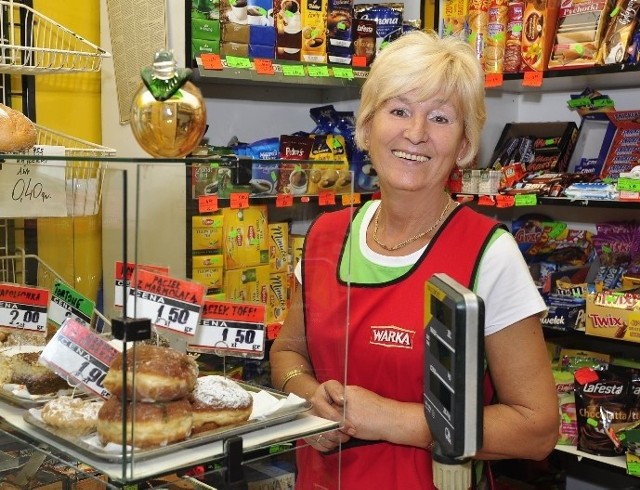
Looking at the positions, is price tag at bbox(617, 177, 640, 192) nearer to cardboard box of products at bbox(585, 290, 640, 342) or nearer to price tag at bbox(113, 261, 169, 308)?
cardboard box of products at bbox(585, 290, 640, 342)

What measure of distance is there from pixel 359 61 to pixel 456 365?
2.53 metres

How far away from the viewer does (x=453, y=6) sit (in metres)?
3.43

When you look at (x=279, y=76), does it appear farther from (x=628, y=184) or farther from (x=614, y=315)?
(x=614, y=315)

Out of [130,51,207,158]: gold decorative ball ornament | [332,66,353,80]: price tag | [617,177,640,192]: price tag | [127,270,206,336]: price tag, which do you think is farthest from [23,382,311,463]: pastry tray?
[332,66,353,80]: price tag

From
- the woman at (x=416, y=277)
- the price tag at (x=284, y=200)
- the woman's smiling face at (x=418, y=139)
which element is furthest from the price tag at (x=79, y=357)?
the woman's smiling face at (x=418, y=139)

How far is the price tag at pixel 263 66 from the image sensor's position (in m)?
2.94

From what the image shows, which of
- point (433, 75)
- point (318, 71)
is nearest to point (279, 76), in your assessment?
point (318, 71)

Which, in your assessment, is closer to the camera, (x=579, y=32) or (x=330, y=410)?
(x=330, y=410)

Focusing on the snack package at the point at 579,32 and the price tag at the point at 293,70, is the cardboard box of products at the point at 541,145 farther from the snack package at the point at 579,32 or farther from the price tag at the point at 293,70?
the price tag at the point at 293,70

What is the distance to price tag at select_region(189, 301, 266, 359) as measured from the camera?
1142 mm

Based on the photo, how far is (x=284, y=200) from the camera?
1206 millimetres

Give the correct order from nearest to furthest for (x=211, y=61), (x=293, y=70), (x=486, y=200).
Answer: (x=211, y=61)
(x=293, y=70)
(x=486, y=200)

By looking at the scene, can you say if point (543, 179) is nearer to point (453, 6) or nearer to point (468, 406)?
point (453, 6)

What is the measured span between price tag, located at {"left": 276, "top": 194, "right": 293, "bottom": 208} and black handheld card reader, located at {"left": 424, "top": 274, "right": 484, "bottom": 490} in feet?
0.88
